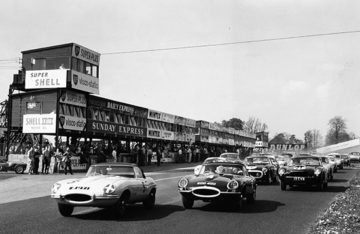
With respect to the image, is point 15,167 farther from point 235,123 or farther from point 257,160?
point 235,123

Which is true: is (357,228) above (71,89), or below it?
below

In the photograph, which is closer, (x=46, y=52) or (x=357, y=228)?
(x=357, y=228)

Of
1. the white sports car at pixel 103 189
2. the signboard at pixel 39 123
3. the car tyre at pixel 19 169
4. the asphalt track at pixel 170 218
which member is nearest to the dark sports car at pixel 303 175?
the asphalt track at pixel 170 218

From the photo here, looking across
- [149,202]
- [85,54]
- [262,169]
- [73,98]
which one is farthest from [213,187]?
[85,54]

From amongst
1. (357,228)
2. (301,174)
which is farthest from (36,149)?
(357,228)

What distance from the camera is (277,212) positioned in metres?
12.2

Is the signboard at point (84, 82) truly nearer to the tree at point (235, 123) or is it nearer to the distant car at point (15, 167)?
the distant car at point (15, 167)

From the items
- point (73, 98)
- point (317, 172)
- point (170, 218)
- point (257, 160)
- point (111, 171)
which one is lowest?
point (170, 218)

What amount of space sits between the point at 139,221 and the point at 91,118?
1018 inches

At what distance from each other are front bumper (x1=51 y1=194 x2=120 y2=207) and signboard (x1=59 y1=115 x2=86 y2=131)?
21971mm

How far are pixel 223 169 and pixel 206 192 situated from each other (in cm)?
193

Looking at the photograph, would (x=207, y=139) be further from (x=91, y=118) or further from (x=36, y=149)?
(x=36, y=149)

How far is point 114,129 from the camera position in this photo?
38.3 metres

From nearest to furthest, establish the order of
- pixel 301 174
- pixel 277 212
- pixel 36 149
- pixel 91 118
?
pixel 277 212 < pixel 301 174 < pixel 36 149 < pixel 91 118
